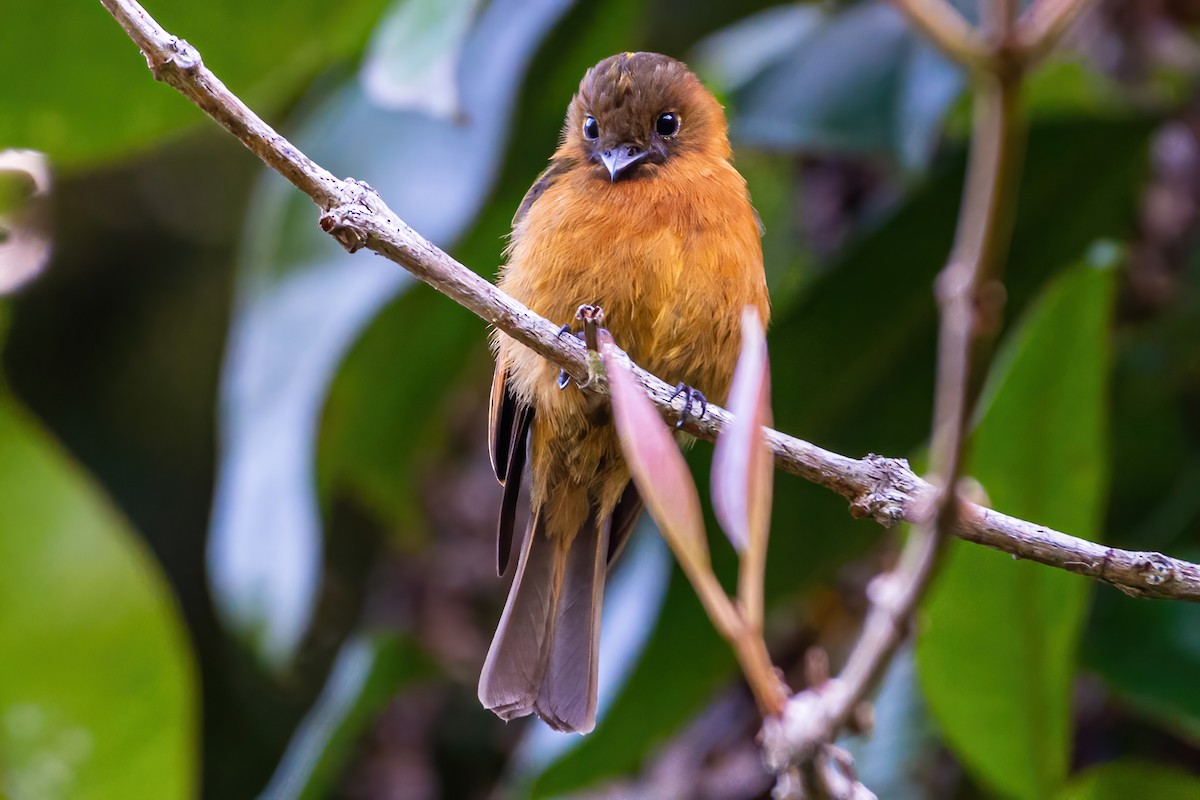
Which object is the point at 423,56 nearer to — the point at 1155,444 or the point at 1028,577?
the point at 1028,577

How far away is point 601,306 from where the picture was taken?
7.86 feet

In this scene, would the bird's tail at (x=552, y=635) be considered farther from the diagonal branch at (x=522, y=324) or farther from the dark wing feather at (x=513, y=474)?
the diagonal branch at (x=522, y=324)

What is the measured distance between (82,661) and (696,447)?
136cm

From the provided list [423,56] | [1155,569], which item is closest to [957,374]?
[1155,569]

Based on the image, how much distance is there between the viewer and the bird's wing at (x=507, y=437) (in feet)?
8.29

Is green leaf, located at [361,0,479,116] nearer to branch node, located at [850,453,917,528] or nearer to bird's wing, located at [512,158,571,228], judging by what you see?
bird's wing, located at [512,158,571,228]

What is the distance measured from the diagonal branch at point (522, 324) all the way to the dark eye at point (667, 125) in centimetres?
105

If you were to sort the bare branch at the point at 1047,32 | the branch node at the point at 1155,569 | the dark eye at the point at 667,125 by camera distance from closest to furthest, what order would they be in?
the bare branch at the point at 1047,32
the branch node at the point at 1155,569
the dark eye at the point at 667,125

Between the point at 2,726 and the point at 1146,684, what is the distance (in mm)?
2298

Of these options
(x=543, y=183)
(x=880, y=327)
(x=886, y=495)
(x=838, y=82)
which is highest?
(x=838, y=82)

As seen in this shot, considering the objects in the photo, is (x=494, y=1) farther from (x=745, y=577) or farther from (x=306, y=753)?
(x=745, y=577)

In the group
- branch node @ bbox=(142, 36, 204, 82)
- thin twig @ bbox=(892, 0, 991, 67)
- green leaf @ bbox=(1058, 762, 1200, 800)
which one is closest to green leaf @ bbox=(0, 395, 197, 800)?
branch node @ bbox=(142, 36, 204, 82)

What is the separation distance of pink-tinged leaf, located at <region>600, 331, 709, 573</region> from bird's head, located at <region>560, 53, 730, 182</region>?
1.61 meters

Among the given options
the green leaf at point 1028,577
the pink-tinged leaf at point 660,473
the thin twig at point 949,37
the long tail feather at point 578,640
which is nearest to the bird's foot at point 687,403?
the green leaf at point 1028,577
